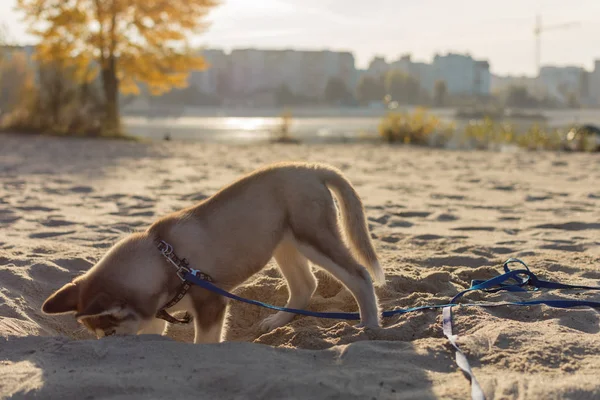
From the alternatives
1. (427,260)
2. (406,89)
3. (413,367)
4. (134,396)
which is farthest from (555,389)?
(406,89)

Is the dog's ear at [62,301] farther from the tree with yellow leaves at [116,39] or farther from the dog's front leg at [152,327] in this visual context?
→ the tree with yellow leaves at [116,39]

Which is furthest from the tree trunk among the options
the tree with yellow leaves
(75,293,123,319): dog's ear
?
(75,293,123,319): dog's ear

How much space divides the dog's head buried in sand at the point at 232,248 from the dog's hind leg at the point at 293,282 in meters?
0.34

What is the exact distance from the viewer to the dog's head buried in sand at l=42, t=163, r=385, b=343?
3547 millimetres

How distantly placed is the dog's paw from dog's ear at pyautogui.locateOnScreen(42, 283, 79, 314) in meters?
1.29

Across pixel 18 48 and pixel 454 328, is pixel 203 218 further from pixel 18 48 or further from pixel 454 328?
pixel 18 48

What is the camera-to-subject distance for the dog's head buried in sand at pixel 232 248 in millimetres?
3547

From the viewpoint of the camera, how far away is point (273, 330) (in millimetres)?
4074

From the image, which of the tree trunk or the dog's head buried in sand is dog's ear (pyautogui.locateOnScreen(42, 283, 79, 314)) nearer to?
the dog's head buried in sand

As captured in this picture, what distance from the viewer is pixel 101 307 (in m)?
3.35

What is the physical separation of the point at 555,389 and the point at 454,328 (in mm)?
878

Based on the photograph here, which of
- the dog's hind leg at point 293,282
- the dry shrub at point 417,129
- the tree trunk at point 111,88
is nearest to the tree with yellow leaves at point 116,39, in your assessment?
the tree trunk at point 111,88

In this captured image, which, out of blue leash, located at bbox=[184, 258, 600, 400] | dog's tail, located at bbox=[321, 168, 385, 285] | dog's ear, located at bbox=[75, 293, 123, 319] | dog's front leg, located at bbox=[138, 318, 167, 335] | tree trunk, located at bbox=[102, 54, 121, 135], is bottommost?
dog's front leg, located at bbox=[138, 318, 167, 335]

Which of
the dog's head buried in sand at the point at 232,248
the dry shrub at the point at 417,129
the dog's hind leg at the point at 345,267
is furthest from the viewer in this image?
the dry shrub at the point at 417,129
